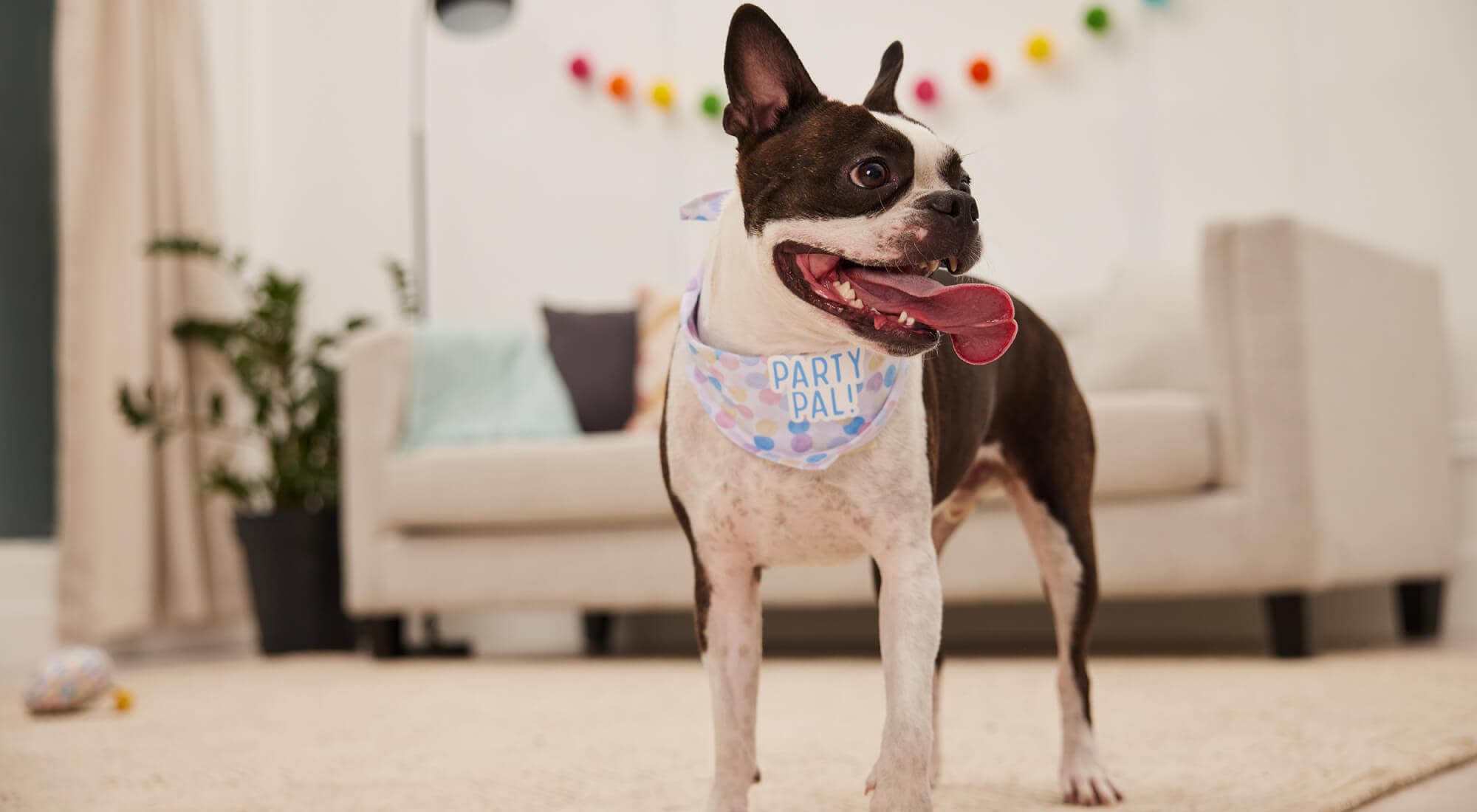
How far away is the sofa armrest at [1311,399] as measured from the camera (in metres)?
2.85

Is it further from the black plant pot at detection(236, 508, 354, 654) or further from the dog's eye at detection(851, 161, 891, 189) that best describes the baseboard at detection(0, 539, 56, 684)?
the dog's eye at detection(851, 161, 891, 189)

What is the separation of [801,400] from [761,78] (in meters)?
0.34

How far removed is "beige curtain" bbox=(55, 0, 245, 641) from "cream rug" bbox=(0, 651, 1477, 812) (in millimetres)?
1323

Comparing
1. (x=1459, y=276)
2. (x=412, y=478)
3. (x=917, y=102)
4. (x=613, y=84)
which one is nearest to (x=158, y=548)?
(x=412, y=478)

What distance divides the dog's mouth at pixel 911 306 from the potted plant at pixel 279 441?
10.8ft

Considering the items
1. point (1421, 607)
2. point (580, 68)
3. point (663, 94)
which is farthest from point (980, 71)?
point (1421, 607)

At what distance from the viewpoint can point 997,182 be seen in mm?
4293

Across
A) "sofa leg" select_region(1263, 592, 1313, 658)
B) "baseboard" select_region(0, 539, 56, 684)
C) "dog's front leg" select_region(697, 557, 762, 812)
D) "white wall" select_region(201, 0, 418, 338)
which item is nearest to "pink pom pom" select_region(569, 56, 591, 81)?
"white wall" select_region(201, 0, 418, 338)

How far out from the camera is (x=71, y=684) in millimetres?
2688

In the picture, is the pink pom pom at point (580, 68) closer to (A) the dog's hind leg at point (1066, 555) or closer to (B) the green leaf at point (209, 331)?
(B) the green leaf at point (209, 331)

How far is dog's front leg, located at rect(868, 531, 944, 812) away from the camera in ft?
4.02

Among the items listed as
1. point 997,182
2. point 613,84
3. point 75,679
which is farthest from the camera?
point 613,84

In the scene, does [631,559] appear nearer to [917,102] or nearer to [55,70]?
[917,102]

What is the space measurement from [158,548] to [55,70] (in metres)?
1.70
